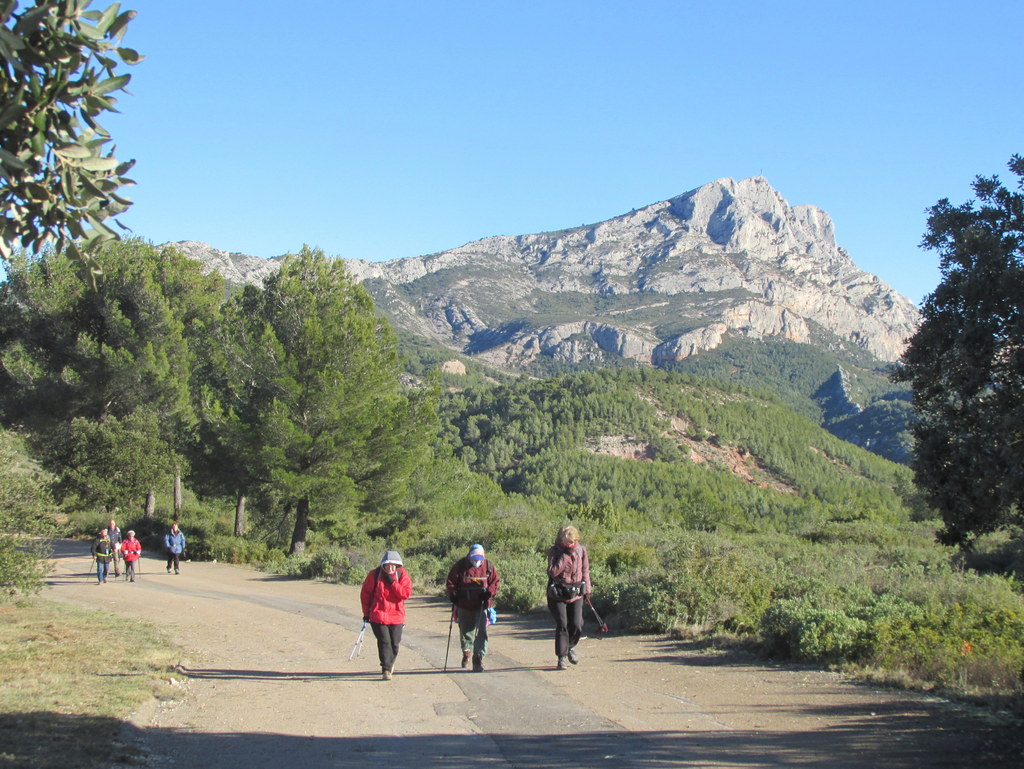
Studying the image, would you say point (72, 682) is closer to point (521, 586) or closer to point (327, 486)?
point (521, 586)

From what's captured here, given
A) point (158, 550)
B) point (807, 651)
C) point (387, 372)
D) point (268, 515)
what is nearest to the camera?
point (807, 651)

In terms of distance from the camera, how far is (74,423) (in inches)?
1069

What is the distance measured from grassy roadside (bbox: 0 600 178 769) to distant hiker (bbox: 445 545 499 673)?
3069 millimetres

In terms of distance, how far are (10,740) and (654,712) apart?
490 cm

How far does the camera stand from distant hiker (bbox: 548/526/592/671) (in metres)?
9.02

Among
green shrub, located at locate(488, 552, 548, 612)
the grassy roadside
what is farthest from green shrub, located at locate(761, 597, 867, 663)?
the grassy roadside

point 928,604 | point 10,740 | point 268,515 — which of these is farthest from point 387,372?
point 10,740

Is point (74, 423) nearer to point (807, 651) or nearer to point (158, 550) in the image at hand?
point (158, 550)

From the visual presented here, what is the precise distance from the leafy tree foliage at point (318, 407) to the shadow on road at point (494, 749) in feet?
54.5

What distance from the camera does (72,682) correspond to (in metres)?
7.69

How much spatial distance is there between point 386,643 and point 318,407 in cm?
1576

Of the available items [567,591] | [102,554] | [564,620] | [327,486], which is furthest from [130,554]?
[567,591]

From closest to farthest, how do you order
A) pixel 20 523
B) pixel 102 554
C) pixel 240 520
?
pixel 20 523 < pixel 102 554 < pixel 240 520

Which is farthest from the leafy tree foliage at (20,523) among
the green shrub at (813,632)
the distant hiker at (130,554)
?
the green shrub at (813,632)
